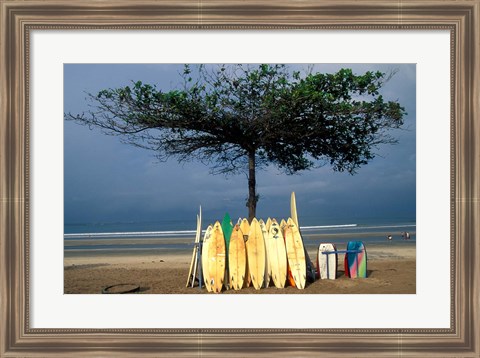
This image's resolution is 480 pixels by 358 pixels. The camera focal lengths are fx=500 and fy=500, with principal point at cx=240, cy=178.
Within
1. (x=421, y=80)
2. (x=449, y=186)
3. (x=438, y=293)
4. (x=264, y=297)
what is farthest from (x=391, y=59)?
(x=264, y=297)

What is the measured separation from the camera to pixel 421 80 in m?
4.71

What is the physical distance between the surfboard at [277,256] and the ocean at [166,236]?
6.47 m

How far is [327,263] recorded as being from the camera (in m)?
6.46

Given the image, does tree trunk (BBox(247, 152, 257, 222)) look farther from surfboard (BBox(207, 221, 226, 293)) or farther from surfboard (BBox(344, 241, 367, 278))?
surfboard (BBox(344, 241, 367, 278))

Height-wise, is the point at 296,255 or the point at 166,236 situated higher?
the point at 296,255

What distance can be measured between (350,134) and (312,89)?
113cm

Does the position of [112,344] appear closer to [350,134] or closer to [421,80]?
[421,80]

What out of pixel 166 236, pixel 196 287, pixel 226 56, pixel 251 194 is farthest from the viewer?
pixel 166 236

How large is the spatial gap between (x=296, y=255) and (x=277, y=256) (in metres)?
0.23

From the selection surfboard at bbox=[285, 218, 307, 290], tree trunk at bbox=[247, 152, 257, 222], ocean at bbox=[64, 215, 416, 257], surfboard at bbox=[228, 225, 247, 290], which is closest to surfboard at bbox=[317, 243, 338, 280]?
surfboard at bbox=[285, 218, 307, 290]

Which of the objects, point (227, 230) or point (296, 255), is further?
point (227, 230)

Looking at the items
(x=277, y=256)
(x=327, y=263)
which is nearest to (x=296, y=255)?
(x=277, y=256)

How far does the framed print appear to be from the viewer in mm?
4391

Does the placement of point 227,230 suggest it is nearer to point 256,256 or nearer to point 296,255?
point 256,256
